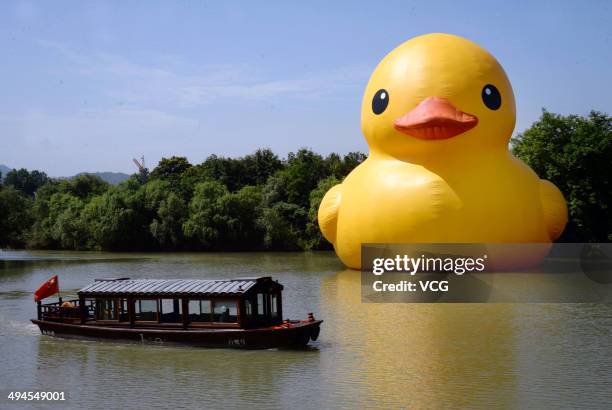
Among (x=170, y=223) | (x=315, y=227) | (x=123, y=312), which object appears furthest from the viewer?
(x=170, y=223)

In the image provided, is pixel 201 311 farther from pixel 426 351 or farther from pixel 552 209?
pixel 552 209

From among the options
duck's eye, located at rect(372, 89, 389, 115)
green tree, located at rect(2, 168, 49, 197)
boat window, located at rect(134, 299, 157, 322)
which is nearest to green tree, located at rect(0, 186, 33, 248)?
duck's eye, located at rect(372, 89, 389, 115)

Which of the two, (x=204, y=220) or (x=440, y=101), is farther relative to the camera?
(x=204, y=220)

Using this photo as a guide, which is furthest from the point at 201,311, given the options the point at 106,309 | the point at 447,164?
the point at 447,164

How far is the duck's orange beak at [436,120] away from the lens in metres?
26.9

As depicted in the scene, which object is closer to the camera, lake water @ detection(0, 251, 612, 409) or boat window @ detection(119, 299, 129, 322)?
lake water @ detection(0, 251, 612, 409)

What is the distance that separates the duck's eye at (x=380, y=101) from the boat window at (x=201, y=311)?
1362 cm

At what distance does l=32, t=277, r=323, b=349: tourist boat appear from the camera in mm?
16562

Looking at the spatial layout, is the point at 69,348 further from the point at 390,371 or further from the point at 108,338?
the point at 390,371

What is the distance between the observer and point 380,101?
29031 millimetres

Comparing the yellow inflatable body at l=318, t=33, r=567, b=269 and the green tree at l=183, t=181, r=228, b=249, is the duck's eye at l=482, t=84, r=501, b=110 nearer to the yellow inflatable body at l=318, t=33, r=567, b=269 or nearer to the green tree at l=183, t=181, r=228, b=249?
the yellow inflatable body at l=318, t=33, r=567, b=269

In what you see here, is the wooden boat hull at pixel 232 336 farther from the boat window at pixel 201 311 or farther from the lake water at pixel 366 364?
the boat window at pixel 201 311

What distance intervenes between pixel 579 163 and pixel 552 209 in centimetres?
1314

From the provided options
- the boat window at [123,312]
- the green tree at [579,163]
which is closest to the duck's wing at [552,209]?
the green tree at [579,163]
